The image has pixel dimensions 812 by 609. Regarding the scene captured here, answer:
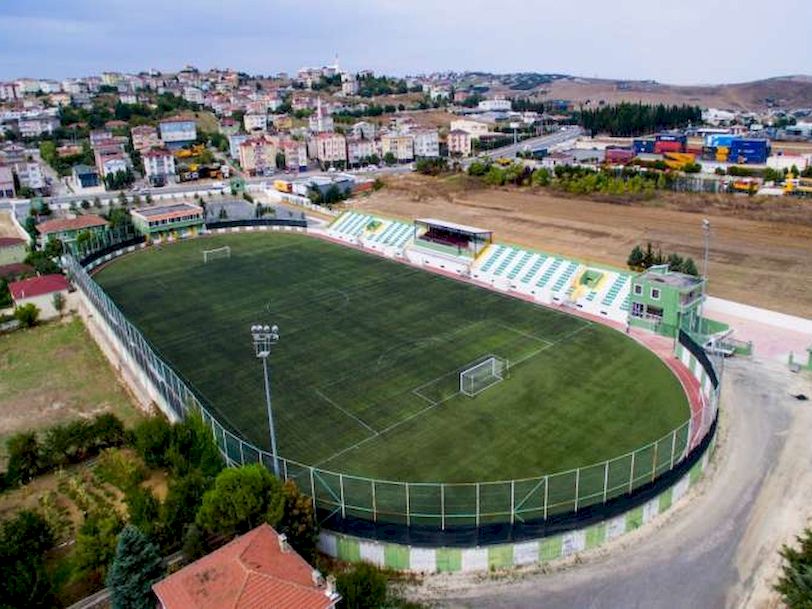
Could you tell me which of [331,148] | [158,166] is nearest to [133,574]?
[158,166]

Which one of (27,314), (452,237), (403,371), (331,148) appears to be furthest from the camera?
(331,148)

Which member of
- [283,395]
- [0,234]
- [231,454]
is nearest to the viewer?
[231,454]

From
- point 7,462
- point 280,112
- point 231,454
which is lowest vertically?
point 7,462

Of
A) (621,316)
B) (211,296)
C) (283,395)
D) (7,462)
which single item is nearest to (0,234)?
(211,296)

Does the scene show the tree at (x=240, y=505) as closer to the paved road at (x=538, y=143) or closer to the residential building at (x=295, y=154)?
the residential building at (x=295, y=154)

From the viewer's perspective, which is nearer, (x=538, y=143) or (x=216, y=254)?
(x=216, y=254)

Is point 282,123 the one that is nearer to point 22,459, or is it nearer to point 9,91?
point 9,91

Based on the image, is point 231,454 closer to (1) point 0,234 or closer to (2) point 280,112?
(1) point 0,234
